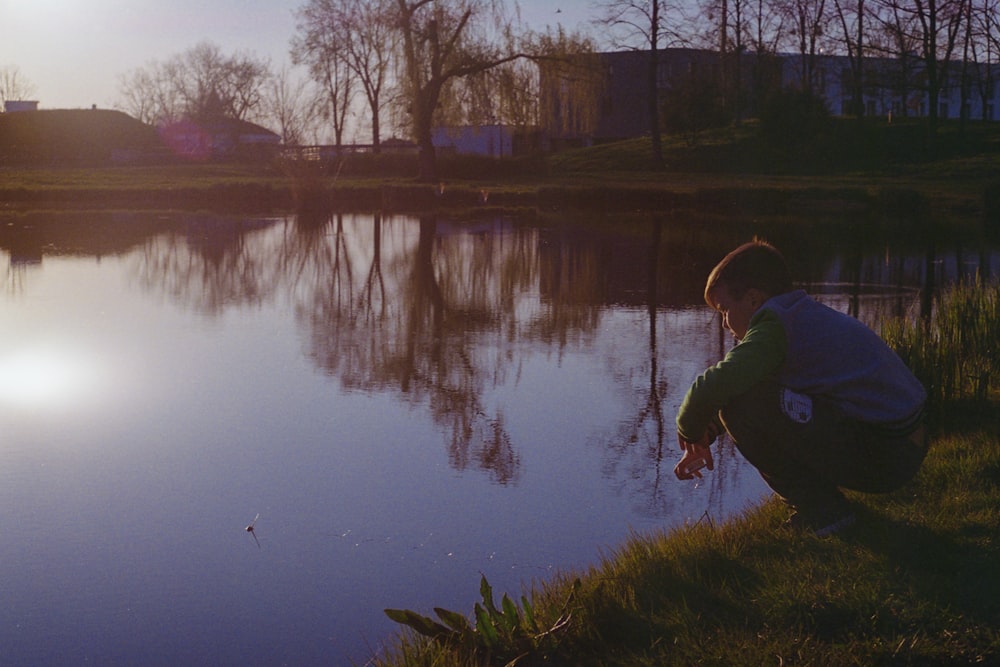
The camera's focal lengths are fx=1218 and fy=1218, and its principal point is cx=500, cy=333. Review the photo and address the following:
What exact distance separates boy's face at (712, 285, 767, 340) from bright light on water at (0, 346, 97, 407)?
4.09m

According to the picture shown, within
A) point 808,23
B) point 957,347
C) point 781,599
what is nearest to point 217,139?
point 808,23

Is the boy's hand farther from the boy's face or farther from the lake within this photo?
the lake

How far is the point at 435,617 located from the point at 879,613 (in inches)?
51.2

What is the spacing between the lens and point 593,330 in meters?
9.27

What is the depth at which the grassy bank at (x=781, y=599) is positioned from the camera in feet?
9.52

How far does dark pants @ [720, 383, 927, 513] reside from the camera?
3.61 meters

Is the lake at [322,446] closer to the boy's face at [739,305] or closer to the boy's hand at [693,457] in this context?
the boy's hand at [693,457]

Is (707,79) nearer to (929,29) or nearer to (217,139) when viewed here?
(929,29)

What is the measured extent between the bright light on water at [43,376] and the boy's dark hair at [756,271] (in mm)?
4167

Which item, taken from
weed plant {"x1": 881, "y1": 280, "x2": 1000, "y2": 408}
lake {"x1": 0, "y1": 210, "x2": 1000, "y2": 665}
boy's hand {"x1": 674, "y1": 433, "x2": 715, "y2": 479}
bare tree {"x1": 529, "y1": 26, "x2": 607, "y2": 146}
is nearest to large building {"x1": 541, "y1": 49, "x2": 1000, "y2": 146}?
bare tree {"x1": 529, "y1": 26, "x2": 607, "y2": 146}

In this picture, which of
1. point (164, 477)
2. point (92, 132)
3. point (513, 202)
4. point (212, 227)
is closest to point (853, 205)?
point (513, 202)

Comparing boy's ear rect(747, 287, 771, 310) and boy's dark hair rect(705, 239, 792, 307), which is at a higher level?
boy's dark hair rect(705, 239, 792, 307)

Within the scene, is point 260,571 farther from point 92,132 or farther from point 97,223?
point 92,132

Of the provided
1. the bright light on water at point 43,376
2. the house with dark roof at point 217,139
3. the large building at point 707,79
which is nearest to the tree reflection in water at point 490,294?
the bright light on water at point 43,376
